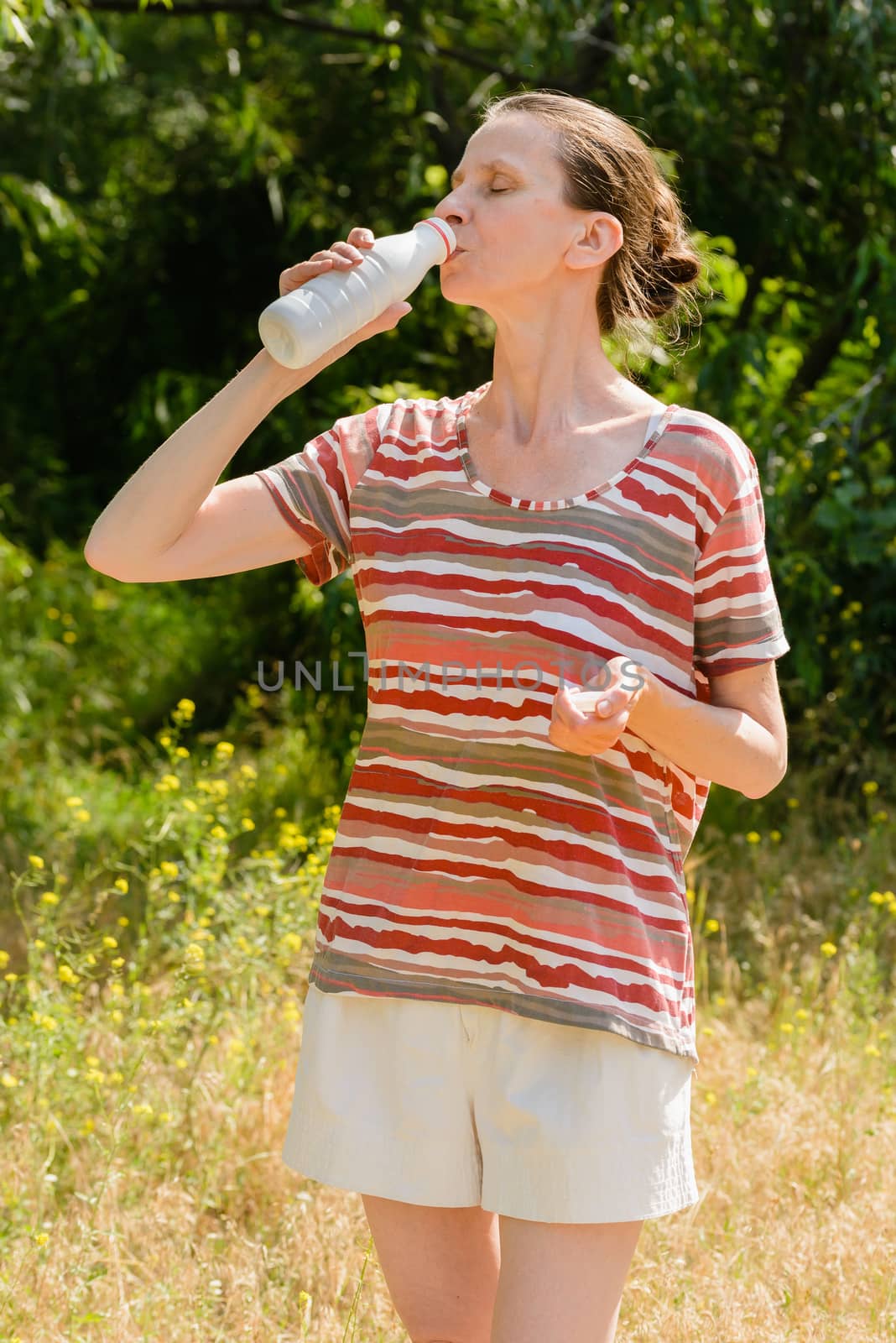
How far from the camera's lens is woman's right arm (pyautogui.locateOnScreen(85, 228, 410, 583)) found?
1.56 meters

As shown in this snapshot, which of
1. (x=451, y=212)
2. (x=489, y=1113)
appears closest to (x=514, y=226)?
(x=451, y=212)

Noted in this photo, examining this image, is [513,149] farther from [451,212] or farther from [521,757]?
[521,757]

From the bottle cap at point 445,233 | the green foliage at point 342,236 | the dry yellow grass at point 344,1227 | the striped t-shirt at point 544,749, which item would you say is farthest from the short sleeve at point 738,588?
the green foliage at point 342,236

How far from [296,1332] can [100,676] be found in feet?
13.0

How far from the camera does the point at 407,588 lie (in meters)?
1.52

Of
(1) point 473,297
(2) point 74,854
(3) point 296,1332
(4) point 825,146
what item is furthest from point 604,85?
(3) point 296,1332

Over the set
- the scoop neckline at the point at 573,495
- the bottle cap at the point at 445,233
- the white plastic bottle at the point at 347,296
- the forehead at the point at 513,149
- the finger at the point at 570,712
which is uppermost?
the forehead at the point at 513,149

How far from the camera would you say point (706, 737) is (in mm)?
1444

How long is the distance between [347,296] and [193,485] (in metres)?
0.25

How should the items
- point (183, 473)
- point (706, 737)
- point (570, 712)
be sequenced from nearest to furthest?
point (570, 712) < point (706, 737) < point (183, 473)

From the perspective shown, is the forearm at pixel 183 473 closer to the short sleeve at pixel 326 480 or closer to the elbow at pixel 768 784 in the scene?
the short sleeve at pixel 326 480

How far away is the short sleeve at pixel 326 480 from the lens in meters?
1.64

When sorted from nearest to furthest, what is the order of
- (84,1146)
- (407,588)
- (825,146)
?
1. (407,588)
2. (84,1146)
3. (825,146)

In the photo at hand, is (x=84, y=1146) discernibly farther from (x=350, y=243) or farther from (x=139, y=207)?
(x=139, y=207)
